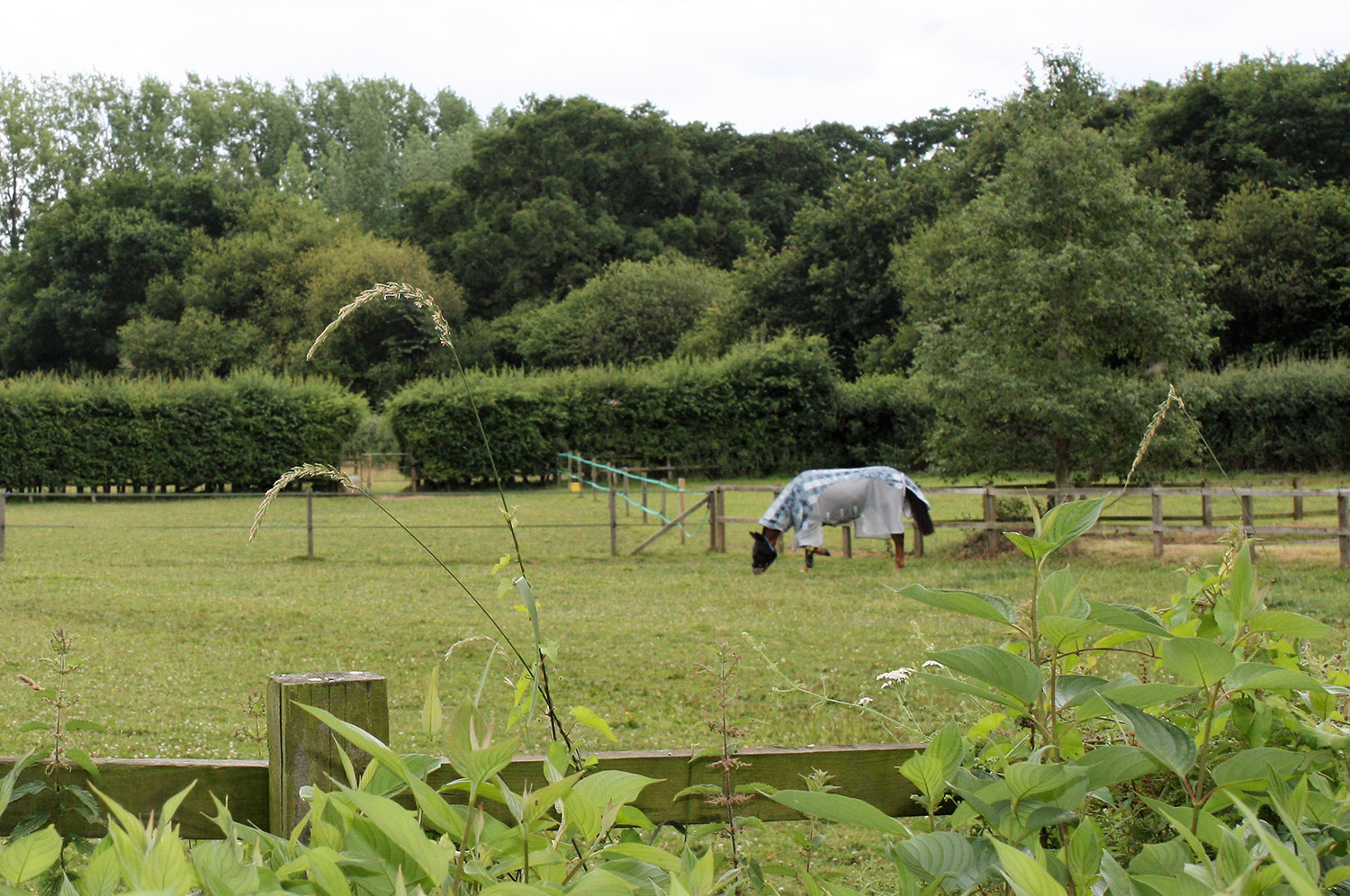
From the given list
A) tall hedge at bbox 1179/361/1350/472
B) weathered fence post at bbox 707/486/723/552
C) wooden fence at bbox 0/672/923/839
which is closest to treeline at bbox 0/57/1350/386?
tall hedge at bbox 1179/361/1350/472

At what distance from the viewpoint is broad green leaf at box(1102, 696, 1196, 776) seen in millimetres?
1027

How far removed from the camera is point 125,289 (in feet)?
169

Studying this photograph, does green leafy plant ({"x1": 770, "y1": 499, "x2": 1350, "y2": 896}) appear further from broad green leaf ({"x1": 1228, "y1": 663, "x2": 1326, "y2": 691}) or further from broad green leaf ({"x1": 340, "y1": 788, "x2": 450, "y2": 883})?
broad green leaf ({"x1": 340, "y1": 788, "x2": 450, "y2": 883})

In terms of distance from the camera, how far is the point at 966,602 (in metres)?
1.05

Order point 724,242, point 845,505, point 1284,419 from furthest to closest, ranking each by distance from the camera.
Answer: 1. point 724,242
2. point 1284,419
3. point 845,505

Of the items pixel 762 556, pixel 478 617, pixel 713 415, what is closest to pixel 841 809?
pixel 478 617

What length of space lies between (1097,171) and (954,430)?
3926mm

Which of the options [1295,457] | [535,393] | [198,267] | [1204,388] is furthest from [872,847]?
[198,267]

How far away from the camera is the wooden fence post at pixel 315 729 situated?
69.6 inches

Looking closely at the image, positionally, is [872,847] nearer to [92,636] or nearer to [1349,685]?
[1349,685]

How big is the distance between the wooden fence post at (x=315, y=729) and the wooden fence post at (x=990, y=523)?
1194 cm

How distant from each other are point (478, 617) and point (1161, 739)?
948 cm

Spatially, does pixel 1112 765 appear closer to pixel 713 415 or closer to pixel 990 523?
pixel 990 523

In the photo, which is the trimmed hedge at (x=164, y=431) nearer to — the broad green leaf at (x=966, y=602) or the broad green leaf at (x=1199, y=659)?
the broad green leaf at (x=966, y=602)
